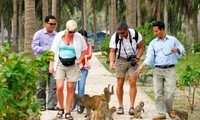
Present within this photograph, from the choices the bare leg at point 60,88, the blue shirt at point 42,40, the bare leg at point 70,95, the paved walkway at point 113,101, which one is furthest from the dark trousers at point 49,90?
the bare leg at point 70,95

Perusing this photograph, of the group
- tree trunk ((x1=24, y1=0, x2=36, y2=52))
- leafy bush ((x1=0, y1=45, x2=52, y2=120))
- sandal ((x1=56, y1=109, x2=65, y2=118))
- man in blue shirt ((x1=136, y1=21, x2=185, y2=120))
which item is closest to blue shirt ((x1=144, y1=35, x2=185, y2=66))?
man in blue shirt ((x1=136, y1=21, x2=185, y2=120))

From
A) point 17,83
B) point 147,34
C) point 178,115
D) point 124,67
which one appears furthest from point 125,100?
point 147,34

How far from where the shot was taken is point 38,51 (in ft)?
32.2

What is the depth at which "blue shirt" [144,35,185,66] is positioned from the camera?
8.81 meters

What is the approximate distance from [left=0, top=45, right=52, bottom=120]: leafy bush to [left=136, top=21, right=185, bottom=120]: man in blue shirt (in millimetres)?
3167

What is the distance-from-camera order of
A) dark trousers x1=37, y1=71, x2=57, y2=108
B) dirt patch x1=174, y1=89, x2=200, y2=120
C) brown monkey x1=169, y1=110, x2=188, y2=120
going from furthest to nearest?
dirt patch x1=174, y1=89, x2=200, y2=120 → dark trousers x1=37, y1=71, x2=57, y2=108 → brown monkey x1=169, y1=110, x2=188, y2=120

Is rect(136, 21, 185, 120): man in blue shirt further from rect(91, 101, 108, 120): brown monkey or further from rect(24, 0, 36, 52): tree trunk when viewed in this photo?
rect(24, 0, 36, 52): tree trunk

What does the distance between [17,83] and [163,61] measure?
3818 millimetres

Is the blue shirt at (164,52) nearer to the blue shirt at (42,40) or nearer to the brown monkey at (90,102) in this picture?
the brown monkey at (90,102)

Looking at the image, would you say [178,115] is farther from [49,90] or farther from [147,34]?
[147,34]

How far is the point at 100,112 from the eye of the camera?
8.47 meters

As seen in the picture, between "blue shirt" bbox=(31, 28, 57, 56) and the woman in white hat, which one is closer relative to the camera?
the woman in white hat

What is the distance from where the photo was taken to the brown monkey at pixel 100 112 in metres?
8.40

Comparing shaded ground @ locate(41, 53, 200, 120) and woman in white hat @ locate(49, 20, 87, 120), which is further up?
woman in white hat @ locate(49, 20, 87, 120)
